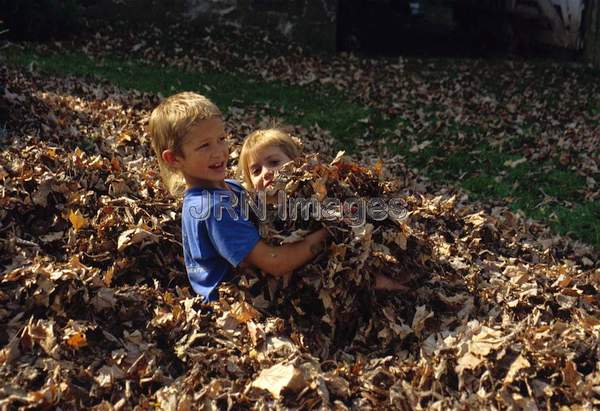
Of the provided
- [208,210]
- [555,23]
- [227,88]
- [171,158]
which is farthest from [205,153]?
[555,23]

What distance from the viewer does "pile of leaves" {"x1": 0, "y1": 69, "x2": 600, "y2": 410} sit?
10.7 feet

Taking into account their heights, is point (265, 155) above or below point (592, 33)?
below

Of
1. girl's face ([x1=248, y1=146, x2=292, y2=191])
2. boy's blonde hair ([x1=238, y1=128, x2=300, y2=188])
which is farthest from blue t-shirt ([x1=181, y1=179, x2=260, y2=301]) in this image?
boy's blonde hair ([x1=238, y1=128, x2=300, y2=188])

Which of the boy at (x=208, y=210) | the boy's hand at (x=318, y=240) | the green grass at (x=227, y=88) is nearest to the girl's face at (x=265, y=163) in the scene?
the boy at (x=208, y=210)

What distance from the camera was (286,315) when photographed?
384cm

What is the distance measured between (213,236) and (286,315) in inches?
24.5

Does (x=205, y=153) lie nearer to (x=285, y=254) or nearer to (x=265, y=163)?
(x=265, y=163)

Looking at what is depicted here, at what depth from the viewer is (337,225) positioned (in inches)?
151

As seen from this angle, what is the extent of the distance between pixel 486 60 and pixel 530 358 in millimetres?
12514

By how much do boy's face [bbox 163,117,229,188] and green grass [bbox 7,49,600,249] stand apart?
3736 millimetres

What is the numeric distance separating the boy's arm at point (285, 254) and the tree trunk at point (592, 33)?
38.6ft

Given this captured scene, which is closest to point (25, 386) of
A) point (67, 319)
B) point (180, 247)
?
point (67, 319)

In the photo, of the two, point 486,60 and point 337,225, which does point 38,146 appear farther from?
point 486,60

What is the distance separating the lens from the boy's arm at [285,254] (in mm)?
3645
